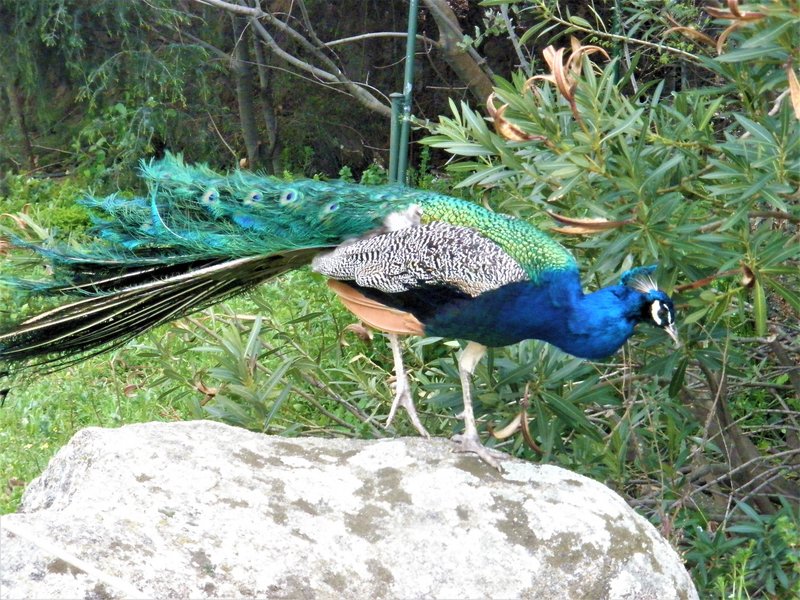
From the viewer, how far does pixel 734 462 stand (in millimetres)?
3525

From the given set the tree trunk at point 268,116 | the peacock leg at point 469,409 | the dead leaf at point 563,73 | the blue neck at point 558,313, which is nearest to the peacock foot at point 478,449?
the peacock leg at point 469,409

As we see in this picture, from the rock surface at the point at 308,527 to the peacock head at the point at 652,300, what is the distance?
1.58ft

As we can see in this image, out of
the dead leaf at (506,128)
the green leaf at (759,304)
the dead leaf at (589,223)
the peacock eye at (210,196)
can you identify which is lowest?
the green leaf at (759,304)

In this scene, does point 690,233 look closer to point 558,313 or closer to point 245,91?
point 558,313

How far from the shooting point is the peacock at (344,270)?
2.89 meters

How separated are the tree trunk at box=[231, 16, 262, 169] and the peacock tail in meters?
3.75

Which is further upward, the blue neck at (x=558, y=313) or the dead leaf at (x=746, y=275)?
the dead leaf at (x=746, y=275)

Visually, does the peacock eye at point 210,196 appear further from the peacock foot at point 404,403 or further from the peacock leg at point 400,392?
the peacock foot at point 404,403

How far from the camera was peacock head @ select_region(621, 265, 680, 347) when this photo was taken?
276cm

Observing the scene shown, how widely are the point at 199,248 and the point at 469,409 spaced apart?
37.6 inches

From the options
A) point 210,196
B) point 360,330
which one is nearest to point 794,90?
point 210,196

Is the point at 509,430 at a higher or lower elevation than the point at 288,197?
lower

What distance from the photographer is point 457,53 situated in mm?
5172

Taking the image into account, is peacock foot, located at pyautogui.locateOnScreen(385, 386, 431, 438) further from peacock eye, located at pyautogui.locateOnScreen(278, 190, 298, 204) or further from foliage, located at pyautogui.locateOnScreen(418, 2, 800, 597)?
peacock eye, located at pyautogui.locateOnScreen(278, 190, 298, 204)
